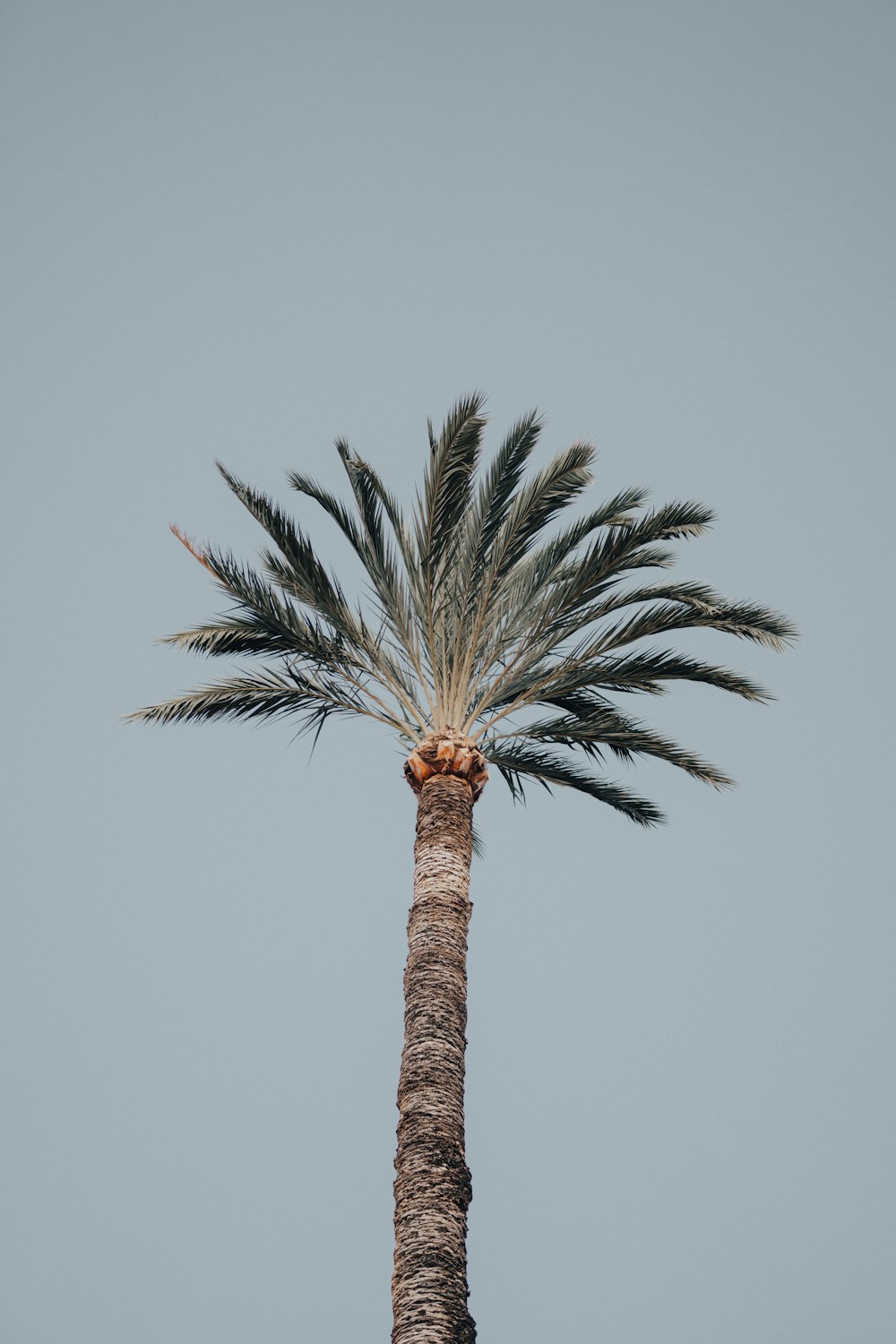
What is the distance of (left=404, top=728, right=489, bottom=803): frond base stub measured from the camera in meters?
12.1

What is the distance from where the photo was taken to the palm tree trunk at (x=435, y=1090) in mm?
8469

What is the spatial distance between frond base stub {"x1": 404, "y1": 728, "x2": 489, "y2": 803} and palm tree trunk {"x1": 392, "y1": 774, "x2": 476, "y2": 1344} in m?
0.08

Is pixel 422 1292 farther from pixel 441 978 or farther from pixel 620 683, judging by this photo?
pixel 620 683

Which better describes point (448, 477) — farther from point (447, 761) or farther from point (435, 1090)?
point (435, 1090)

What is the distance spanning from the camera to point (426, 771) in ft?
39.8

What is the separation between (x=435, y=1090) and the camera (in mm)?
9602

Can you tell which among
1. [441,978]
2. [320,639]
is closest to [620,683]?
[320,639]

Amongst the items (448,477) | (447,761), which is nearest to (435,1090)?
(447,761)

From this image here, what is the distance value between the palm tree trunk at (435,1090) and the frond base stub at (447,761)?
8 cm

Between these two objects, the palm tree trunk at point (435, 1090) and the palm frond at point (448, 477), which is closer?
the palm tree trunk at point (435, 1090)

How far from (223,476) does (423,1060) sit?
6.43 metres

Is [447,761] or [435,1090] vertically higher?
[447,761]

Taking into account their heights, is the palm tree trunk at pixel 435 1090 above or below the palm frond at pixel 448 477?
below

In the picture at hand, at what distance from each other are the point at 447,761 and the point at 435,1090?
331 cm
